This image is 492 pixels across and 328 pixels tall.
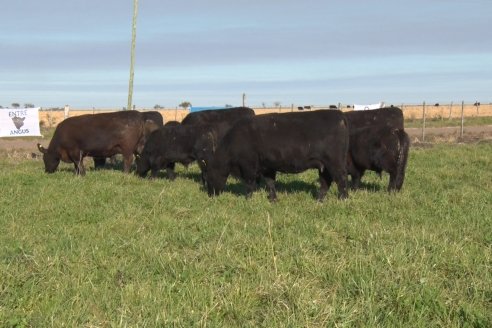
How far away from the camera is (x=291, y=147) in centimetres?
858

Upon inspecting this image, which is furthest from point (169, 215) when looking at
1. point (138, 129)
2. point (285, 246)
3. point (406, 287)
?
point (138, 129)

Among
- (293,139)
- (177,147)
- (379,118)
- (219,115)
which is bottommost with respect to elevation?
(177,147)

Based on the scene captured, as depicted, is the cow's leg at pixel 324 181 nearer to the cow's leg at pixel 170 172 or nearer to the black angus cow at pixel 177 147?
the black angus cow at pixel 177 147

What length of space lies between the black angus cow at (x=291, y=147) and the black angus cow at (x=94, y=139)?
15.8 feet

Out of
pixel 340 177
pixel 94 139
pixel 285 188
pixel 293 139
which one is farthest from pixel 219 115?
pixel 340 177

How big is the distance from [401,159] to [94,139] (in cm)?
778

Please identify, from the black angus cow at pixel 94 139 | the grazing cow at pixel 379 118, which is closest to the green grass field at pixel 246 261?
the black angus cow at pixel 94 139

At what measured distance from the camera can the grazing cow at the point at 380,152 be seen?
9398 millimetres

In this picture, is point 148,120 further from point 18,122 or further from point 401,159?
point 18,122

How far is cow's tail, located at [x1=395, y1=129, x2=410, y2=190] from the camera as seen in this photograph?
929 cm

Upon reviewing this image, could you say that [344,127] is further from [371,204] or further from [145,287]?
[145,287]

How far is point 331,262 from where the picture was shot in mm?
4539

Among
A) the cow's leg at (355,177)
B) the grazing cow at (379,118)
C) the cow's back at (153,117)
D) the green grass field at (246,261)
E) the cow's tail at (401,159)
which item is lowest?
the green grass field at (246,261)

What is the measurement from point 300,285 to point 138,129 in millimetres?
10163
